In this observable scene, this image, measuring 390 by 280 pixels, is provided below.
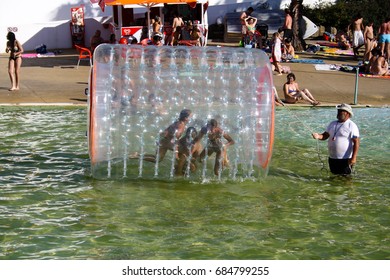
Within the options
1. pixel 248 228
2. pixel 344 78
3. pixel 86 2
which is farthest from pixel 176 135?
pixel 86 2

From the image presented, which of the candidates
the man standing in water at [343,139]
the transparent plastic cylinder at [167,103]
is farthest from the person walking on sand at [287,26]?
the transparent plastic cylinder at [167,103]

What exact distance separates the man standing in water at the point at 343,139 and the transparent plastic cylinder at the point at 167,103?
1096 mm

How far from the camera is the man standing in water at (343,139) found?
12.5 m

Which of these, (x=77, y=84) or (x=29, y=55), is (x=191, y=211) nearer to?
(x=77, y=84)

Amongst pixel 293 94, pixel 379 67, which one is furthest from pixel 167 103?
pixel 379 67

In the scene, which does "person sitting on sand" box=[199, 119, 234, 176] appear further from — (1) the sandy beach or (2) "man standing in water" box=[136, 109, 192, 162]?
(1) the sandy beach

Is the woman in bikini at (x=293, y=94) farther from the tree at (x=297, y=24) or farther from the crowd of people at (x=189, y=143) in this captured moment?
the tree at (x=297, y=24)

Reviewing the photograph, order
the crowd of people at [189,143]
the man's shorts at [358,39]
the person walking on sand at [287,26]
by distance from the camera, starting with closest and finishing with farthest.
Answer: the crowd of people at [189,143] < the man's shorts at [358,39] < the person walking on sand at [287,26]

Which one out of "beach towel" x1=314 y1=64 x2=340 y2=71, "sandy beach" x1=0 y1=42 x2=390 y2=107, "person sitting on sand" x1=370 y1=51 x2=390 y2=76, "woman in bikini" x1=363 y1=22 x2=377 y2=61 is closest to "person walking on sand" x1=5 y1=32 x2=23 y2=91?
"sandy beach" x1=0 y1=42 x2=390 y2=107

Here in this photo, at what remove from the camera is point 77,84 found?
70.7 feet

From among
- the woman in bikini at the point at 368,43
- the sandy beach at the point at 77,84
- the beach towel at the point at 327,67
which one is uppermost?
the woman in bikini at the point at 368,43

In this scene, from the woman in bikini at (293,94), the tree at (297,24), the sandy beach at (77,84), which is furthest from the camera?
the tree at (297,24)

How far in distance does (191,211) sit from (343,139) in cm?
280

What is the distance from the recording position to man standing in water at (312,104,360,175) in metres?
12.5
